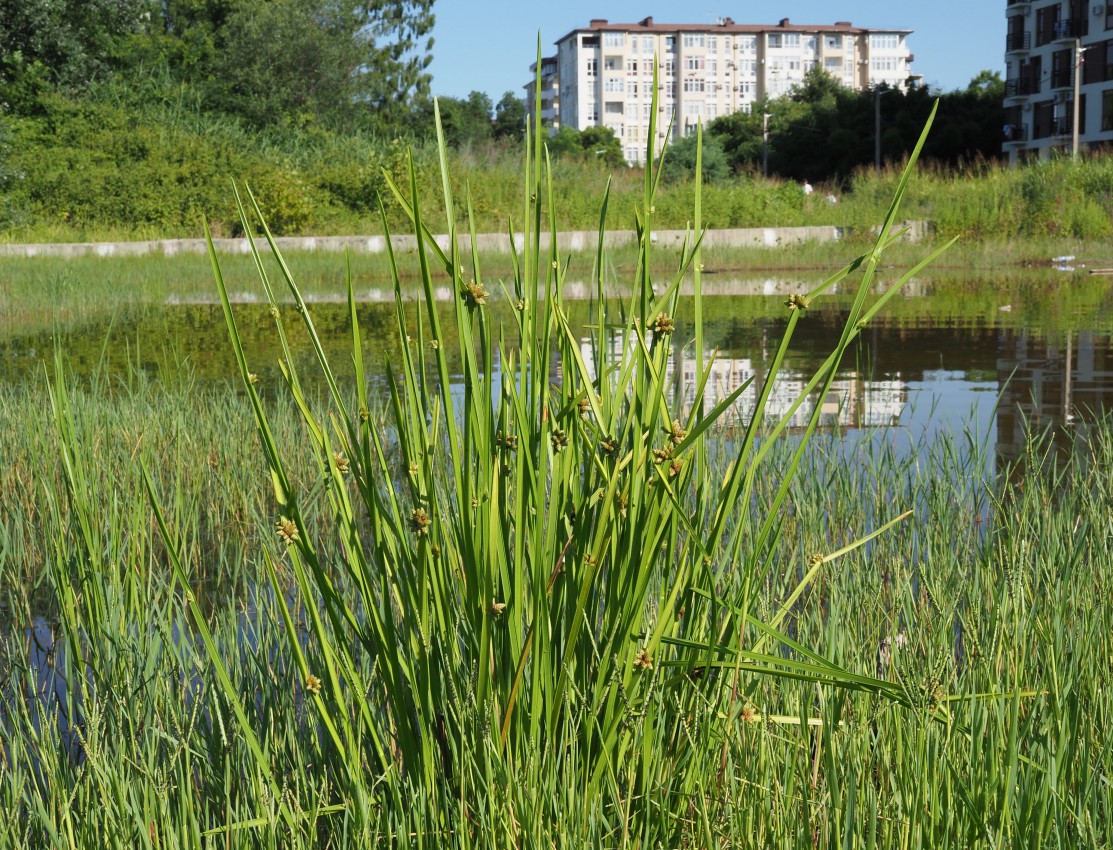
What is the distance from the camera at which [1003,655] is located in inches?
77.9

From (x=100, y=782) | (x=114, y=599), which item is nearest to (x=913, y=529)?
(x=114, y=599)

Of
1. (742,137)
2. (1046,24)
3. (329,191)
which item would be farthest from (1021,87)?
(329,191)

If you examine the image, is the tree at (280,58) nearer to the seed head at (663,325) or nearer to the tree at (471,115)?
the tree at (471,115)

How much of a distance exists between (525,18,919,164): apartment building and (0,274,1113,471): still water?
80.7 meters

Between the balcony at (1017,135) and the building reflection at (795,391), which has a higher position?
the balcony at (1017,135)

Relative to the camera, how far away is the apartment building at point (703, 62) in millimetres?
90688

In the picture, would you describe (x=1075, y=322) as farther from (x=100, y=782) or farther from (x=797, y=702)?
(x=100, y=782)

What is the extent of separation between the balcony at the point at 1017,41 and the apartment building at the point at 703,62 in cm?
3991

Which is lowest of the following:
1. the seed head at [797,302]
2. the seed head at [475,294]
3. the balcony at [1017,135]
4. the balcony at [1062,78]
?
the seed head at [797,302]

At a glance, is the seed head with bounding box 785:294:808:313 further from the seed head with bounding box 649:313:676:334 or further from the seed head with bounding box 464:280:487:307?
the seed head with bounding box 464:280:487:307

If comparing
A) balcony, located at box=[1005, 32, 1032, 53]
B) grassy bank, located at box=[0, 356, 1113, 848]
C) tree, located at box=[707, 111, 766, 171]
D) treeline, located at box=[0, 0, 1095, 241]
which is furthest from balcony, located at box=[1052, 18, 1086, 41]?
grassy bank, located at box=[0, 356, 1113, 848]

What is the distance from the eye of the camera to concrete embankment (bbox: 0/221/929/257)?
17781mm

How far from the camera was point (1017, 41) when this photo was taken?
4994 cm

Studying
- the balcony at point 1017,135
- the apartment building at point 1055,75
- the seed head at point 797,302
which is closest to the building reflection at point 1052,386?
the seed head at point 797,302
